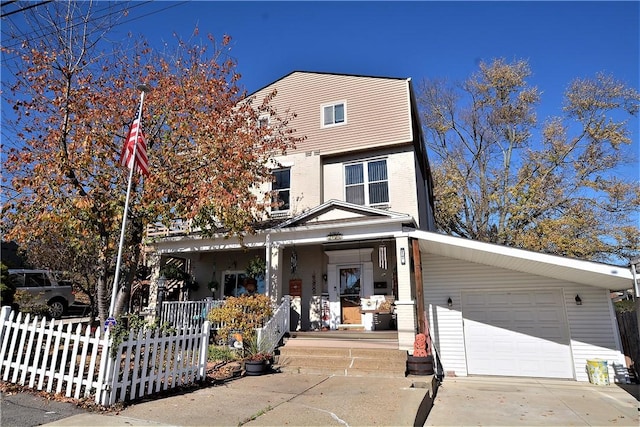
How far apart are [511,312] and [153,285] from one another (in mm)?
10813

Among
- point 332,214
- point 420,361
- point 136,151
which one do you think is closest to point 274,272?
point 332,214

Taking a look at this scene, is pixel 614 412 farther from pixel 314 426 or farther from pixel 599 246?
pixel 599 246

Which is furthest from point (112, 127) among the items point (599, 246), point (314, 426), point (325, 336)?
point (599, 246)

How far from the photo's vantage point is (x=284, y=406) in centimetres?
530

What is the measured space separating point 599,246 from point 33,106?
23554mm

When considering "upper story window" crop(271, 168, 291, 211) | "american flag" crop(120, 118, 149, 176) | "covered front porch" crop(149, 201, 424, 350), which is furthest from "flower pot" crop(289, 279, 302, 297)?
"american flag" crop(120, 118, 149, 176)

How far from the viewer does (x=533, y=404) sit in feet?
22.7

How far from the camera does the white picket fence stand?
5.09 meters

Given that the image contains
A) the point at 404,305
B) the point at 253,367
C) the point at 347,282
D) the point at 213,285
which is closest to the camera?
the point at 253,367

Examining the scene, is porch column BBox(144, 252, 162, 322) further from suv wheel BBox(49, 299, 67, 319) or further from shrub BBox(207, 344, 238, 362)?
suv wheel BBox(49, 299, 67, 319)

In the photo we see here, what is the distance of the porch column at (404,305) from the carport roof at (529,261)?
444 mm

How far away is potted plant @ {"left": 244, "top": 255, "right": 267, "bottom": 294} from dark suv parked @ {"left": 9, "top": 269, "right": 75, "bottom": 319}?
834 centimetres

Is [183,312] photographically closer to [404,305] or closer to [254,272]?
[254,272]

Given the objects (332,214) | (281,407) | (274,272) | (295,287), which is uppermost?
(332,214)
